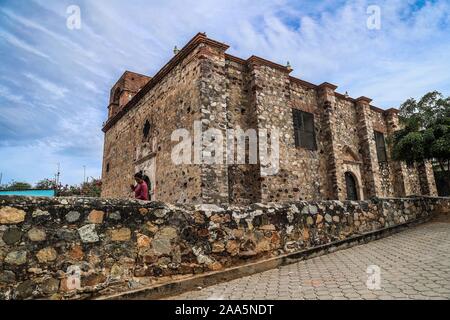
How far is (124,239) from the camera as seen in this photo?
11.3ft

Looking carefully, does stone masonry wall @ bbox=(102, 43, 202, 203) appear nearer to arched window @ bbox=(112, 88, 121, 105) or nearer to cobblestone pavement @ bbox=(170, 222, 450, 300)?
arched window @ bbox=(112, 88, 121, 105)

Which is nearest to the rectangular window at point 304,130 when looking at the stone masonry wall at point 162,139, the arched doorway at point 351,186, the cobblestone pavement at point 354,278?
the arched doorway at point 351,186

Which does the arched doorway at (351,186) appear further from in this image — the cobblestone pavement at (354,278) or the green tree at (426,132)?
the cobblestone pavement at (354,278)

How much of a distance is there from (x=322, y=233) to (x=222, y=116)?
5066 millimetres

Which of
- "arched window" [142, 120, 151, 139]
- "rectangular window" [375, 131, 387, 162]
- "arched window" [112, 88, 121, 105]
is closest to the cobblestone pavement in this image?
"arched window" [142, 120, 151, 139]

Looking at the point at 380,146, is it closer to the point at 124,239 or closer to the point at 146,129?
the point at 146,129

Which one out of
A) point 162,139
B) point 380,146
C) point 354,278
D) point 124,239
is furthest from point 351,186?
point 124,239

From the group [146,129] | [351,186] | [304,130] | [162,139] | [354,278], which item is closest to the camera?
[354,278]

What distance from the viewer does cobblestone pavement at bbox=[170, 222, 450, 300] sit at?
305 cm

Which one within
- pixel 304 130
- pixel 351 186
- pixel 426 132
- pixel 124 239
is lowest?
pixel 124 239

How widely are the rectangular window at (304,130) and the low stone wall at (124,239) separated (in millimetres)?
6613

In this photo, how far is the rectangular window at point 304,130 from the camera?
37.9ft

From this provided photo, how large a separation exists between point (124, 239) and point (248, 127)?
7328mm

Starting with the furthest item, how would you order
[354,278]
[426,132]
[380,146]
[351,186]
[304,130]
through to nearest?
[380,146], [351,186], [304,130], [426,132], [354,278]
